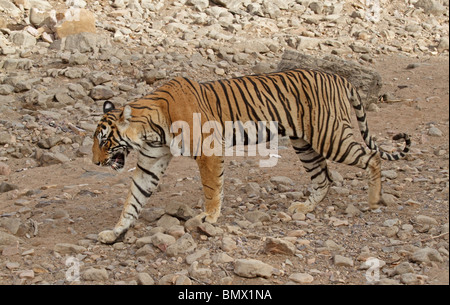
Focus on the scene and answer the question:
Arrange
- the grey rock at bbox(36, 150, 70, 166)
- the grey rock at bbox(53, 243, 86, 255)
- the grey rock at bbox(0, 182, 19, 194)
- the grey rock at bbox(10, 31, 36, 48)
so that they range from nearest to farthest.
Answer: the grey rock at bbox(53, 243, 86, 255)
the grey rock at bbox(0, 182, 19, 194)
the grey rock at bbox(36, 150, 70, 166)
the grey rock at bbox(10, 31, 36, 48)

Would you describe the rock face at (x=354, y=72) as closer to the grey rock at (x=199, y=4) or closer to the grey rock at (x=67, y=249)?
the grey rock at (x=199, y=4)

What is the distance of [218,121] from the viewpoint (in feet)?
17.7

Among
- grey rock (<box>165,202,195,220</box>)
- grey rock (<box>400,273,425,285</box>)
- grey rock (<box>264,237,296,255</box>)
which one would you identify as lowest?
grey rock (<box>400,273,425,285</box>)

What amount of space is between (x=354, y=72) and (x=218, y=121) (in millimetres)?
4951

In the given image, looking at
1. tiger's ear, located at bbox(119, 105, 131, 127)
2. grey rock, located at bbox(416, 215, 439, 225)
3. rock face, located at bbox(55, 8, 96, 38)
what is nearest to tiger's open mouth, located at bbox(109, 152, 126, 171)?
tiger's ear, located at bbox(119, 105, 131, 127)

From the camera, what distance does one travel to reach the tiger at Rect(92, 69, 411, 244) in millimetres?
5184

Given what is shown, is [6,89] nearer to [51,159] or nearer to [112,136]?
[51,159]

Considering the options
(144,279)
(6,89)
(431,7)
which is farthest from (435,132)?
(431,7)

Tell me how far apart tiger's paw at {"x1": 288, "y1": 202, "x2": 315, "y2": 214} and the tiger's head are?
1.74 m

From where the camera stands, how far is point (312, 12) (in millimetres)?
14148

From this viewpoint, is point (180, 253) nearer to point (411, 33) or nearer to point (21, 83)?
point (21, 83)

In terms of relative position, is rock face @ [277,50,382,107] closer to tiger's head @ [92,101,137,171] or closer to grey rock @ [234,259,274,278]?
tiger's head @ [92,101,137,171]

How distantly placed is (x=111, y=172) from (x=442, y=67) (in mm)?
6894

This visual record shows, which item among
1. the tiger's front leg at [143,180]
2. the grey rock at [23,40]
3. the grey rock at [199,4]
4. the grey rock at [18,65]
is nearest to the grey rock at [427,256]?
the tiger's front leg at [143,180]
